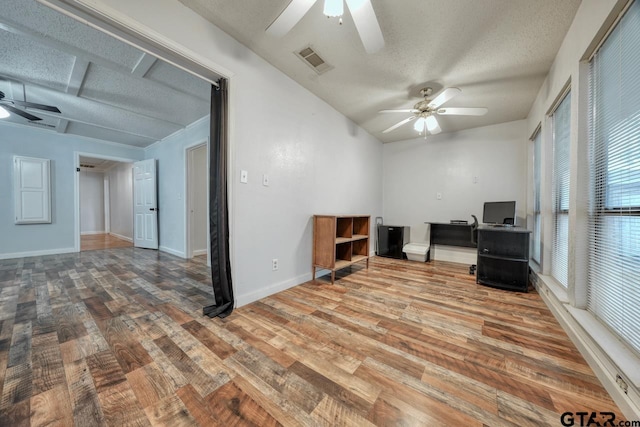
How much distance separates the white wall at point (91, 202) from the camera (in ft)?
24.3

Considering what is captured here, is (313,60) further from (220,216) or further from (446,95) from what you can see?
(220,216)

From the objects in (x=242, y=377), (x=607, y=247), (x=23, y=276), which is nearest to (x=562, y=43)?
(x=607, y=247)

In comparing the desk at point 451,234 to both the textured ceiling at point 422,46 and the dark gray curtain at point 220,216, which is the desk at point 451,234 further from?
the dark gray curtain at point 220,216

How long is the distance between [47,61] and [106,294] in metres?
2.51

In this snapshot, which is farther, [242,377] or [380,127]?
[380,127]

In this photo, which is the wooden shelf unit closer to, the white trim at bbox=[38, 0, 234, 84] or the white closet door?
the white trim at bbox=[38, 0, 234, 84]

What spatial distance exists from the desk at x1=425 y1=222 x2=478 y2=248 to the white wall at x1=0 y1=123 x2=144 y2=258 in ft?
23.6

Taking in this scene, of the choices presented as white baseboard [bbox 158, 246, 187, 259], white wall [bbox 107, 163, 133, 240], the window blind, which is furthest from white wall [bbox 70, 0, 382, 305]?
white wall [bbox 107, 163, 133, 240]

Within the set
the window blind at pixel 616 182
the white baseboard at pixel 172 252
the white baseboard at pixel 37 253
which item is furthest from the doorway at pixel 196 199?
the window blind at pixel 616 182

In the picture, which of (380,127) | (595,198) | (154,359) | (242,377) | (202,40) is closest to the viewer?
(242,377)

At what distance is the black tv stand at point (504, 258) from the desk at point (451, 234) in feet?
3.44

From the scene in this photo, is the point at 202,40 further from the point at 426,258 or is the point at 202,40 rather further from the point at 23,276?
the point at 426,258

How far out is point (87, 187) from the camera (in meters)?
7.50

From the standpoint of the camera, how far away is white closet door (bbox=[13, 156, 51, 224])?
12.9 ft
